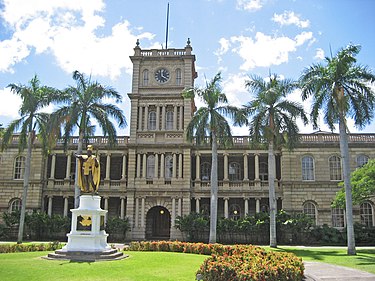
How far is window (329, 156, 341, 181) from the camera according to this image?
36031 millimetres

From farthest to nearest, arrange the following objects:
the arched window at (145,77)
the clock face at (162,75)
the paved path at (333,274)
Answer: the arched window at (145,77) < the clock face at (162,75) < the paved path at (333,274)

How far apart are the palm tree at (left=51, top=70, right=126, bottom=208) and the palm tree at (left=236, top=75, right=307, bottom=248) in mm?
9034

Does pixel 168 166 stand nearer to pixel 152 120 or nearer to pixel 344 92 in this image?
pixel 152 120

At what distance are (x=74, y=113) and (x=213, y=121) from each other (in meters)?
9.46

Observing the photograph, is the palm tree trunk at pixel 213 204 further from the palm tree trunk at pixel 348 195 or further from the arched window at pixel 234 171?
the arched window at pixel 234 171

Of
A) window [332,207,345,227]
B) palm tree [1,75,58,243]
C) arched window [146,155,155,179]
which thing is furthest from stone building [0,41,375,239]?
palm tree [1,75,58,243]

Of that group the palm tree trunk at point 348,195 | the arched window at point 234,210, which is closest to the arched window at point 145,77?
the arched window at point 234,210

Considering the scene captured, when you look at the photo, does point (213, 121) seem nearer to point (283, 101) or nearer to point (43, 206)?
point (283, 101)

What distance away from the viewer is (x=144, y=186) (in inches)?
1417

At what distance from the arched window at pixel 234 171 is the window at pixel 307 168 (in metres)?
6.11

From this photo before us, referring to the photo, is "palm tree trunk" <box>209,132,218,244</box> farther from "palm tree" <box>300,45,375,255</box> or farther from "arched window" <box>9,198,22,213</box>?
"arched window" <box>9,198,22,213</box>

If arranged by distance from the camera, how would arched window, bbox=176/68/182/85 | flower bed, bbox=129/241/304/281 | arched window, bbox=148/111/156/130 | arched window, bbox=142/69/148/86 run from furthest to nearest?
arched window, bbox=142/69/148/86 < arched window, bbox=176/68/182/85 < arched window, bbox=148/111/156/130 < flower bed, bbox=129/241/304/281

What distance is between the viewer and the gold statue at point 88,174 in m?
18.8

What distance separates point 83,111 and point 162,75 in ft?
39.4
